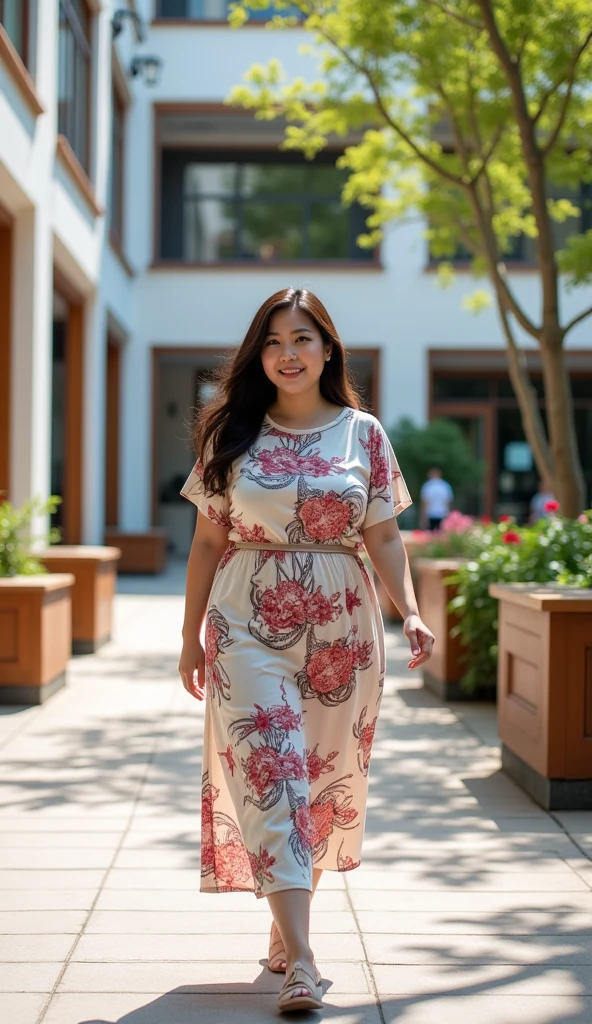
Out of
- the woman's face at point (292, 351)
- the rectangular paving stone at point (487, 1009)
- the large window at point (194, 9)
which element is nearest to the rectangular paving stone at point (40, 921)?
the rectangular paving stone at point (487, 1009)

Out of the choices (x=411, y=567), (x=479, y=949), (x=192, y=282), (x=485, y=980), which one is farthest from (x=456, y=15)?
(x=192, y=282)

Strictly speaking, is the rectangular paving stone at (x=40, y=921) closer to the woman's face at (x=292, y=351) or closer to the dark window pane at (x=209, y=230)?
the woman's face at (x=292, y=351)

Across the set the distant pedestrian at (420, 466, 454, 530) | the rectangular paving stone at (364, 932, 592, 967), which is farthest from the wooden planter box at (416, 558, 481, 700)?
the distant pedestrian at (420, 466, 454, 530)

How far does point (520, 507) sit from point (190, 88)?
9.26m

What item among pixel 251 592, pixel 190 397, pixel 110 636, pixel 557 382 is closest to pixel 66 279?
pixel 110 636

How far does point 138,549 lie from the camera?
1939 centimetres

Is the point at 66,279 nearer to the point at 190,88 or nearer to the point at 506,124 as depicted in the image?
the point at 506,124

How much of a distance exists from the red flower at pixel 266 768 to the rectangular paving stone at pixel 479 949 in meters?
0.67

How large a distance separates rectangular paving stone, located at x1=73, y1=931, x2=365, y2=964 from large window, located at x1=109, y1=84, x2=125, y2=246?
632 inches

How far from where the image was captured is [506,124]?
1055 cm

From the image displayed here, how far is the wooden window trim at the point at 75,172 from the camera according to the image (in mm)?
12547

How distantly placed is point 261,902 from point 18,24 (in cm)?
878

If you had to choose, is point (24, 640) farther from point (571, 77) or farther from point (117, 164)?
point (117, 164)

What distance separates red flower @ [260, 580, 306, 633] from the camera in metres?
3.22
